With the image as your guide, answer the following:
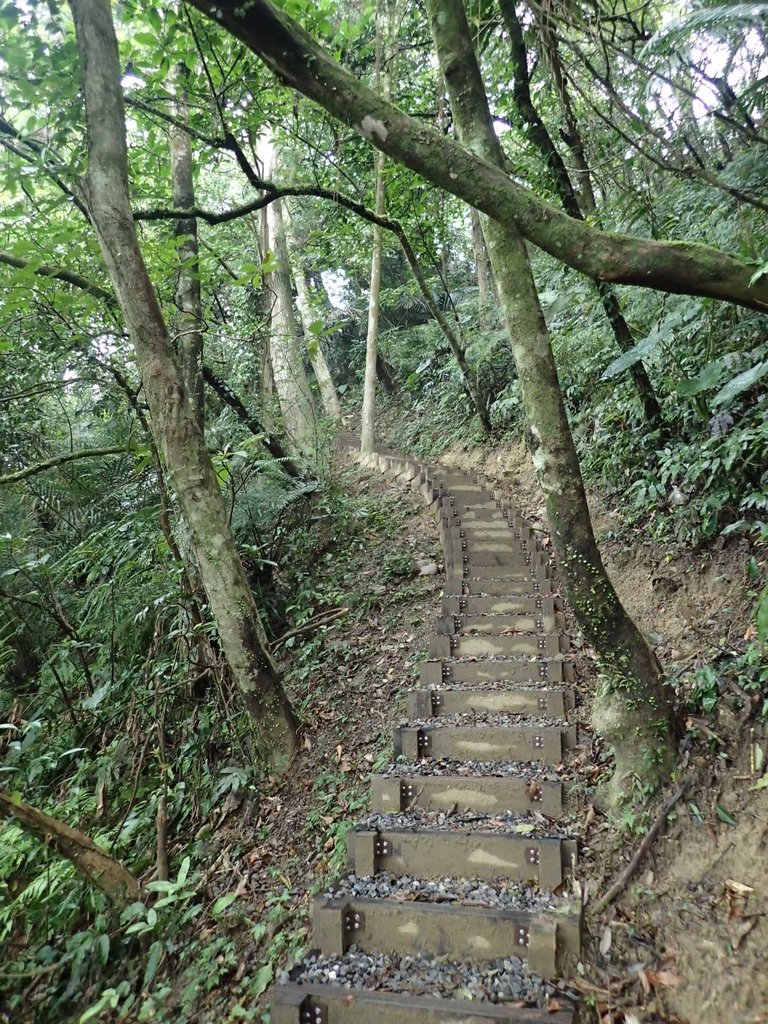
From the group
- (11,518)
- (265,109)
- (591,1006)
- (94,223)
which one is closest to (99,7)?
(94,223)

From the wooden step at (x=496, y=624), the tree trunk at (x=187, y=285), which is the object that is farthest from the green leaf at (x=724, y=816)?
the tree trunk at (x=187, y=285)

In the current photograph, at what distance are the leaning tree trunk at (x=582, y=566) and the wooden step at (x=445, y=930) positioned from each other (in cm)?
96

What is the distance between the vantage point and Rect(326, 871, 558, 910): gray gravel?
355 centimetres

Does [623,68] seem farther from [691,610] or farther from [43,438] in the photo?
[43,438]

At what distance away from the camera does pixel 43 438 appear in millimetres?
7738

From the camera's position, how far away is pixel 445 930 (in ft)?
11.3

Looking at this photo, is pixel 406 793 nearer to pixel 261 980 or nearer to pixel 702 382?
pixel 261 980

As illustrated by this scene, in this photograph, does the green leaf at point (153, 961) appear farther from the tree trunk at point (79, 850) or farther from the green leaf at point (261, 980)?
the green leaf at point (261, 980)

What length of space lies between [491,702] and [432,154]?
3.95 m

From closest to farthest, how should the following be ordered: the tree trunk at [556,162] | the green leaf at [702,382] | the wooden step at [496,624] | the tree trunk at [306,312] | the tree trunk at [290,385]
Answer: the green leaf at [702,382] < the wooden step at [496,624] < the tree trunk at [556,162] < the tree trunk at [290,385] < the tree trunk at [306,312]

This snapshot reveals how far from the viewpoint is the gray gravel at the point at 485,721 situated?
4.71 metres

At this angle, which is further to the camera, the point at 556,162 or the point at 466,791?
the point at 556,162

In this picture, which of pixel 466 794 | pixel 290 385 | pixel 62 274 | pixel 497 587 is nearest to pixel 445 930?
pixel 466 794

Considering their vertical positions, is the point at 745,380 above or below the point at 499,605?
above
